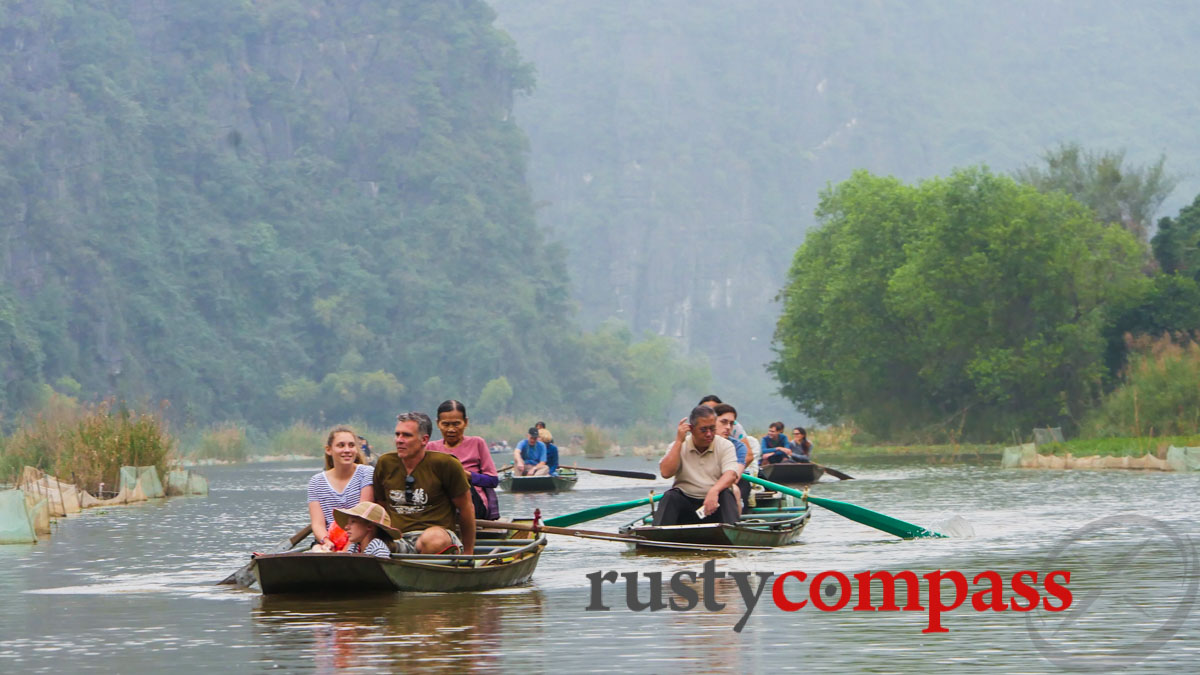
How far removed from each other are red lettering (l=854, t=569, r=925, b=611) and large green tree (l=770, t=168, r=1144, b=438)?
154 ft

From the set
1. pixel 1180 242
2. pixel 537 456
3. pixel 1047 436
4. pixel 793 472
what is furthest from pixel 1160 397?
pixel 537 456

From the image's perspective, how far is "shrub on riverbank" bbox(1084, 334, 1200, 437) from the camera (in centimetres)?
4941

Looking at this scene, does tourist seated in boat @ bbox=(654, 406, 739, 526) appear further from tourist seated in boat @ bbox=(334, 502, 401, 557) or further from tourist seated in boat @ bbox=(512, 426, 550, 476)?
tourist seated in boat @ bbox=(512, 426, 550, 476)

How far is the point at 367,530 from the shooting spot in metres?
15.9

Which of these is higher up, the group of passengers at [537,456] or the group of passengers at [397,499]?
the group of passengers at [537,456]

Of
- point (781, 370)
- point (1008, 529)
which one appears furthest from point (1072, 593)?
point (781, 370)

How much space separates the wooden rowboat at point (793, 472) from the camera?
3741 centimetres

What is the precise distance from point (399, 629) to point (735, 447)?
935 cm

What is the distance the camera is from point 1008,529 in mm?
24344

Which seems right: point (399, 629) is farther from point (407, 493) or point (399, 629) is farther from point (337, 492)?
point (337, 492)

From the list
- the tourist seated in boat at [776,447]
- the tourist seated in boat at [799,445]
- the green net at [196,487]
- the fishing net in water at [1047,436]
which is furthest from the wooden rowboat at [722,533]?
the fishing net in water at [1047,436]

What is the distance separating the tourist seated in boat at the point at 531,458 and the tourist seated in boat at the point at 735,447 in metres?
17.5

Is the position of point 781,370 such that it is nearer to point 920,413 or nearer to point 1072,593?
point 920,413

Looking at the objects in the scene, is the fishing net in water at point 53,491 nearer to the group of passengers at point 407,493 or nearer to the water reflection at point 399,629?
the group of passengers at point 407,493
